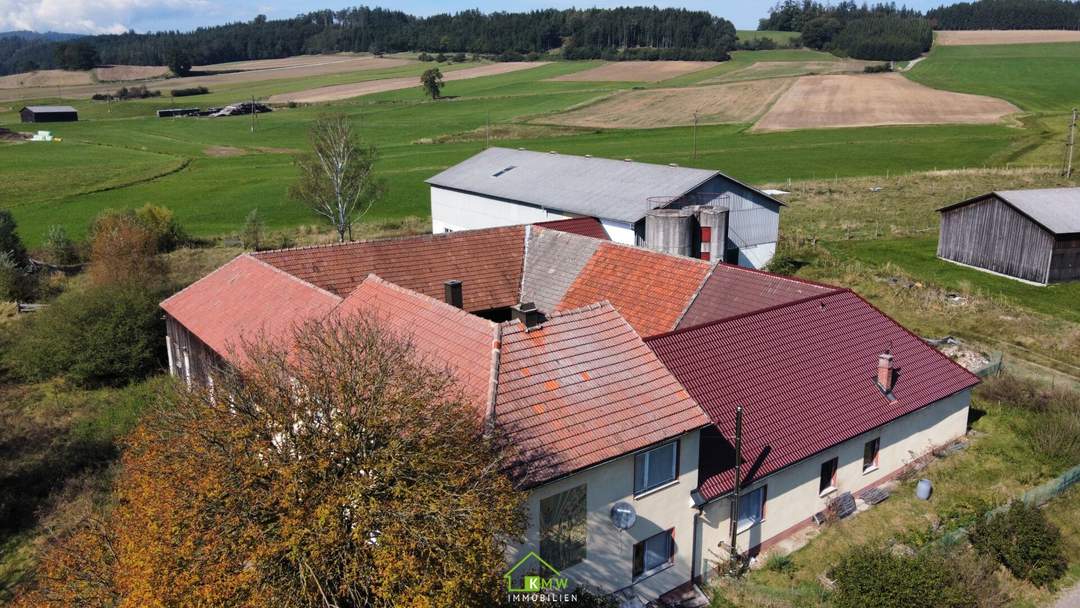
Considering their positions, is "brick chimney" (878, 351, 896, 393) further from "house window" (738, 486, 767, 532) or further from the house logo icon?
the house logo icon

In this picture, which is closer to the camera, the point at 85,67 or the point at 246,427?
the point at 246,427

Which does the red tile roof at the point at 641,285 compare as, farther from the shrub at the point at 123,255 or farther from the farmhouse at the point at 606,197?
the shrub at the point at 123,255

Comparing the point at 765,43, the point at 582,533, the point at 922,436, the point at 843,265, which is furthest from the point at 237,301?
the point at 765,43

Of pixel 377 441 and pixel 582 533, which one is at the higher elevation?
pixel 377 441

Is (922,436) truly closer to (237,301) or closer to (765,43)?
(237,301)

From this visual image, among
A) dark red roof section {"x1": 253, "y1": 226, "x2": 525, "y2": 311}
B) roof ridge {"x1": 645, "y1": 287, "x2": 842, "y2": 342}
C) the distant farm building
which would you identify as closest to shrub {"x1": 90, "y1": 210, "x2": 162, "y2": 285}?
dark red roof section {"x1": 253, "y1": 226, "x2": 525, "y2": 311}

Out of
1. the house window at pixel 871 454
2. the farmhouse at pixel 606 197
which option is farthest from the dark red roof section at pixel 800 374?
the farmhouse at pixel 606 197
